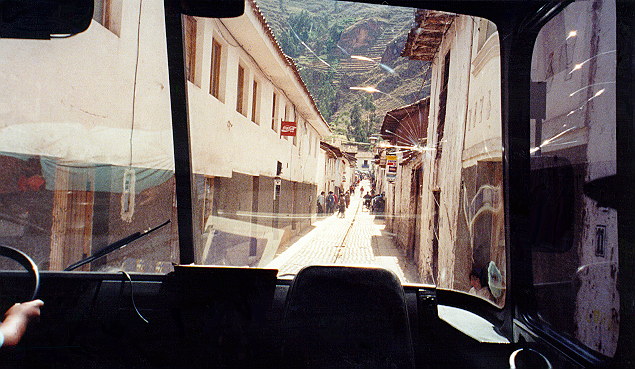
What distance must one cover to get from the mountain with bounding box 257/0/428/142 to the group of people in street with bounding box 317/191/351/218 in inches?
33.4

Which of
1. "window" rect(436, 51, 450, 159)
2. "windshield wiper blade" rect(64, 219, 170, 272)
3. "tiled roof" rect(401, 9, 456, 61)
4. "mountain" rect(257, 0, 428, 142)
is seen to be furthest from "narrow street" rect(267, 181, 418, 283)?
"window" rect(436, 51, 450, 159)

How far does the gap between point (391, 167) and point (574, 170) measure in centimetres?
140

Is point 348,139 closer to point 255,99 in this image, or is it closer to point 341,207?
point 341,207

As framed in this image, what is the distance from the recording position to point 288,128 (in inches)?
138

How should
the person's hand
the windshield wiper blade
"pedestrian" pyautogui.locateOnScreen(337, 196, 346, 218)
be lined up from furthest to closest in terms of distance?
"pedestrian" pyautogui.locateOnScreen(337, 196, 346, 218)
the windshield wiper blade
the person's hand

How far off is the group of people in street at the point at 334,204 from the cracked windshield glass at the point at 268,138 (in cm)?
1

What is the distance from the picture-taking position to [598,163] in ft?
6.93

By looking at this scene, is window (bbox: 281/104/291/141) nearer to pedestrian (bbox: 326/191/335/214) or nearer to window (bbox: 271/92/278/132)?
window (bbox: 271/92/278/132)

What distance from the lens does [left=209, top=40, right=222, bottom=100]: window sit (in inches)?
124

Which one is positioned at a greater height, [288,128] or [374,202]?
[288,128]

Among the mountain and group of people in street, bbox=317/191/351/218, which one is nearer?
the mountain

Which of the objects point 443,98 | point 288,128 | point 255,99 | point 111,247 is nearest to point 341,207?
point 288,128

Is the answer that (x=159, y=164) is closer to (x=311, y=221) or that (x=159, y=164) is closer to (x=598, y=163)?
(x=311, y=221)

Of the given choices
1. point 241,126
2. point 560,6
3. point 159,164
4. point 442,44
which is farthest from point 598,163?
point 241,126
